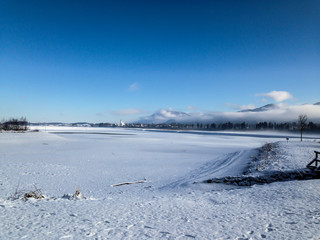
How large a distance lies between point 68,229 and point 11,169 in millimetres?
15701

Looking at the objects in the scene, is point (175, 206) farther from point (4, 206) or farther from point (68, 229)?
point (4, 206)

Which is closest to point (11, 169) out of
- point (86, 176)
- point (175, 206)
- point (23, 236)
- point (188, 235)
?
point (86, 176)

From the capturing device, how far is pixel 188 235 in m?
4.91

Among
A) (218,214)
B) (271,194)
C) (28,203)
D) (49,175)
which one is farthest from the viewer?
(49,175)

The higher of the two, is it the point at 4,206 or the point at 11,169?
the point at 4,206

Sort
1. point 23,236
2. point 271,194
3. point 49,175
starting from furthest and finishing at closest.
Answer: point 49,175
point 271,194
point 23,236

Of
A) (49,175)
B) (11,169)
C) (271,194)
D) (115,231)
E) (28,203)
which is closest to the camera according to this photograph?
(115,231)

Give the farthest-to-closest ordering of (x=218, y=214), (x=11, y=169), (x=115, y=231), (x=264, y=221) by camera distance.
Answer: (x=11, y=169) → (x=218, y=214) → (x=264, y=221) → (x=115, y=231)

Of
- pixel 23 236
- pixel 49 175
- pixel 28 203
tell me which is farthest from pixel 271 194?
pixel 49 175

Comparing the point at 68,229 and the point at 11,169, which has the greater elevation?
the point at 68,229

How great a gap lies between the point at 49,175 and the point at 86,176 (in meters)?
2.94

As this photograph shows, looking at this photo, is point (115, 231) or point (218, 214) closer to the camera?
point (115, 231)

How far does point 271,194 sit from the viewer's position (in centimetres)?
874

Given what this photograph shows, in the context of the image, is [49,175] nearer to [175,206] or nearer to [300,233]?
[175,206]
